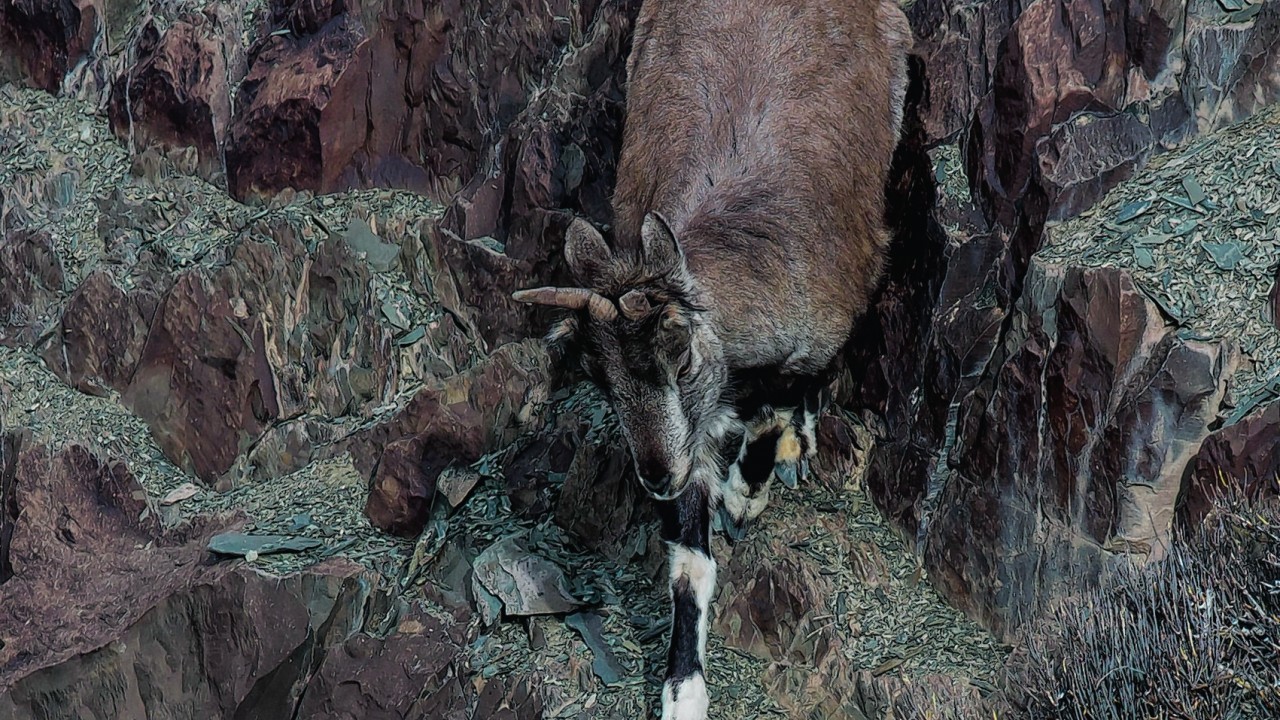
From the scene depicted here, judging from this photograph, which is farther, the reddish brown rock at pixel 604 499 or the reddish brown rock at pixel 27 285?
the reddish brown rock at pixel 27 285

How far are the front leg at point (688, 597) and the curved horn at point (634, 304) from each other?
116cm

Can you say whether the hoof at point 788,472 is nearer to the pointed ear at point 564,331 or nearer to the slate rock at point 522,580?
the slate rock at point 522,580

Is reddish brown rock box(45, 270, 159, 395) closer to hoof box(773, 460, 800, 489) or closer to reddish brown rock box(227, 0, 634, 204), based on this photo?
reddish brown rock box(227, 0, 634, 204)

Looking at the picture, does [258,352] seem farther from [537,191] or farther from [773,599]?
[773,599]

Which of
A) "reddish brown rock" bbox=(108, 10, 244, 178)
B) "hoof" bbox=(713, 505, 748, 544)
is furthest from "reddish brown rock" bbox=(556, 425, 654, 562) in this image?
"reddish brown rock" bbox=(108, 10, 244, 178)

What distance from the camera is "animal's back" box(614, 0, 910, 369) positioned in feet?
21.8

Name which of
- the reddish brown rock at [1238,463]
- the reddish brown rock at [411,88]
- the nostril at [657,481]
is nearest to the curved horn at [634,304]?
the nostril at [657,481]

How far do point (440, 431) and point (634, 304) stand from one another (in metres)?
2.37

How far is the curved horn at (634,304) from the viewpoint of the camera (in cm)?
587

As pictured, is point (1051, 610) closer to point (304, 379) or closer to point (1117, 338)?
point (1117, 338)

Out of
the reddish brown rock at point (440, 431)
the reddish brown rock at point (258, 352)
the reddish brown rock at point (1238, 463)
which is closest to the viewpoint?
the reddish brown rock at point (1238, 463)

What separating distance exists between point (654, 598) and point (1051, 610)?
85.3 inches

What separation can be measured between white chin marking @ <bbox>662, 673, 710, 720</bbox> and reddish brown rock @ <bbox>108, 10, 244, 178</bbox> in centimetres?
523

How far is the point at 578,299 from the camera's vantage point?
19.7 ft
